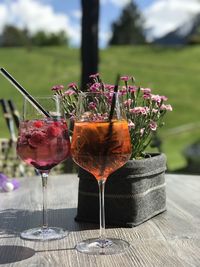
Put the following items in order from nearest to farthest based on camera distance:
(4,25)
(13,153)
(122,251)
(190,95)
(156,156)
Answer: (122,251) → (156,156) → (13,153) → (190,95) → (4,25)

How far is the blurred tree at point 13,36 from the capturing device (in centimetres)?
5162

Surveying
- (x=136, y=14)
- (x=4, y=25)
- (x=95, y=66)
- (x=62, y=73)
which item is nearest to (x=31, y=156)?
(x=95, y=66)

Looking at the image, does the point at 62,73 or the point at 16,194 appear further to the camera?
the point at 62,73

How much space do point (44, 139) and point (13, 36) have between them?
2090 inches

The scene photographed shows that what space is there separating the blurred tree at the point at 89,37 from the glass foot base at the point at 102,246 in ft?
12.3

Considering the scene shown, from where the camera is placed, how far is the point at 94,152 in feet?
4.48

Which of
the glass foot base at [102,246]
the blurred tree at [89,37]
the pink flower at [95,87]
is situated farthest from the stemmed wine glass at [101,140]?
the blurred tree at [89,37]

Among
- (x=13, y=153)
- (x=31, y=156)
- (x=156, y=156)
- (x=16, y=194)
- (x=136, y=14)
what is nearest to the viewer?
(x=31, y=156)

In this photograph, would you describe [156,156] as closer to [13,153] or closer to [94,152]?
[94,152]

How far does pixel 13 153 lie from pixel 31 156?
2.90 metres

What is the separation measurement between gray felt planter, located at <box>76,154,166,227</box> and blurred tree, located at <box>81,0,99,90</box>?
3.49 meters

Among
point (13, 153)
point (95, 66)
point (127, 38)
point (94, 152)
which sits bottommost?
point (13, 153)

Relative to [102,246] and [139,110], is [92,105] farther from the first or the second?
[102,246]

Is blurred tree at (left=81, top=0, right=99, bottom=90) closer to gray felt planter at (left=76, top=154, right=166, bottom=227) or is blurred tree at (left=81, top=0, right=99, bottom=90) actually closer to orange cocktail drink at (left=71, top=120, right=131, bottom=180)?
gray felt planter at (left=76, top=154, right=166, bottom=227)
